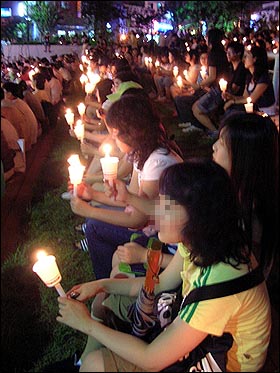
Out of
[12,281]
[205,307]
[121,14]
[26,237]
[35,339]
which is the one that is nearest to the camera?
[205,307]

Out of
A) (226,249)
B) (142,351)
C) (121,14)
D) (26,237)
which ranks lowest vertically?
(26,237)

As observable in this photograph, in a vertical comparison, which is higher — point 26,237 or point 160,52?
point 160,52

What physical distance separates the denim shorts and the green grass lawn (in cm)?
332

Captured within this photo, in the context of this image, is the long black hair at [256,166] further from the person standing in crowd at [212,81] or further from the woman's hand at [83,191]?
the person standing in crowd at [212,81]

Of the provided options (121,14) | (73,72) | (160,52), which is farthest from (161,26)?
(73,72)

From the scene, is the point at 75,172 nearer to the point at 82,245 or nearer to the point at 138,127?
the point at 138,127

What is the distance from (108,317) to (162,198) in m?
0.87

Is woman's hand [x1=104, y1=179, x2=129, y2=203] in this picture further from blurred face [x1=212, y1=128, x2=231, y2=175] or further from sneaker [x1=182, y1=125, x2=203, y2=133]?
sneaker [x1=182, y1=125, x2=203, y2=133]

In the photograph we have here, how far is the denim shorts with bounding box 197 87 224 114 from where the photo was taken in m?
8.73

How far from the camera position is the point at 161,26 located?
44.4 ft

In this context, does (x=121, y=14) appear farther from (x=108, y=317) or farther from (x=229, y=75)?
(x=108, y=317)

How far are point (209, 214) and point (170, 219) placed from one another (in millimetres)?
169

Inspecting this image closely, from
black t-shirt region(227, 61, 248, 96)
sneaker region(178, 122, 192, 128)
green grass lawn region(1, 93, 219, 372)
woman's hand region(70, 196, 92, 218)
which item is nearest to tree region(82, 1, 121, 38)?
sneaker region(178, 122, 192, 128)

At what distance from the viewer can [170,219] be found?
1.96 meters
